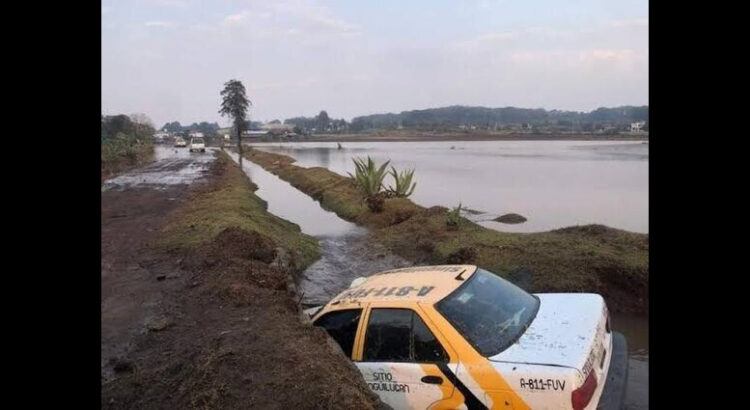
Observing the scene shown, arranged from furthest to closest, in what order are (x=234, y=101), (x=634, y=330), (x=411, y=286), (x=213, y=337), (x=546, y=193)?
1. (x=234, y=101)
2. (x=546, y=193)
3. (x=634, y=330)
4. (x=213, y=337)
5. (x=411, y=286)

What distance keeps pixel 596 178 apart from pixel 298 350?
3146 centimetres

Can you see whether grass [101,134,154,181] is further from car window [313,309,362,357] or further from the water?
car window [313,309,362,357]

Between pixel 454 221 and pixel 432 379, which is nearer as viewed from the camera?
pixel 432 379

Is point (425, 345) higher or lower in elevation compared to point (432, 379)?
higher

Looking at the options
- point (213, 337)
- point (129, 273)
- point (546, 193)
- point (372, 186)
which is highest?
point (372, 186)

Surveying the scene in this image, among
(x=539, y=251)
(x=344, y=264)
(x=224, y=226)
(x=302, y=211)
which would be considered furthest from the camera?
(x=302, y=211)

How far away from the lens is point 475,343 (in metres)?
4.31

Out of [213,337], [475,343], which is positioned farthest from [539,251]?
[475,343]

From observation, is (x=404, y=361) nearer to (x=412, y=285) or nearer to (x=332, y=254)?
(x=412, y=285)

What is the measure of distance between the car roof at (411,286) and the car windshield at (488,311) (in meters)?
0.10

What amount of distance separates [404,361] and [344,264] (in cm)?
855
